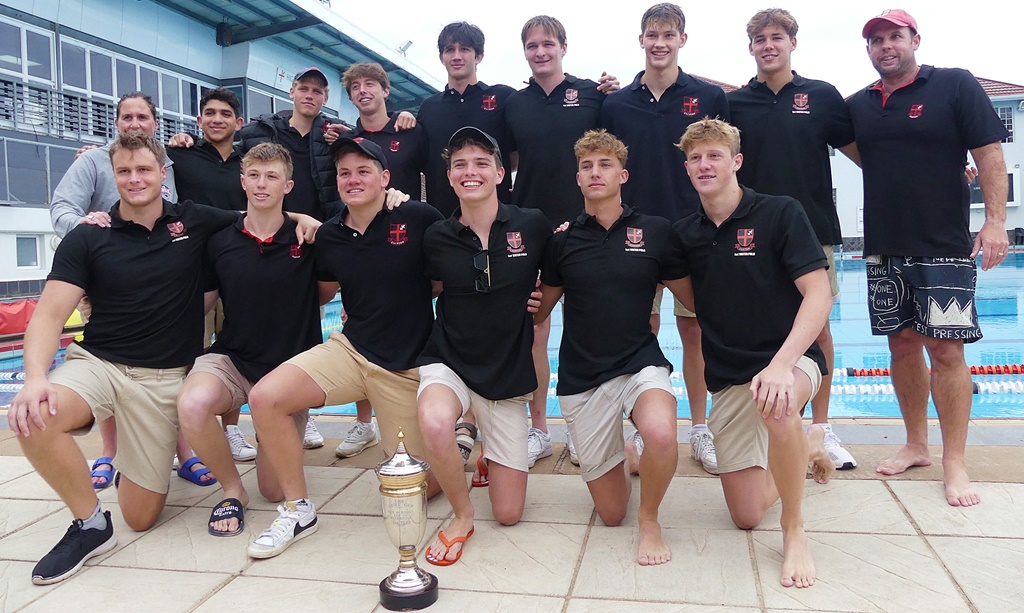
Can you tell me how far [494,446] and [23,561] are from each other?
2.22 m

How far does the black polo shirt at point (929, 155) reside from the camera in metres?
3.83

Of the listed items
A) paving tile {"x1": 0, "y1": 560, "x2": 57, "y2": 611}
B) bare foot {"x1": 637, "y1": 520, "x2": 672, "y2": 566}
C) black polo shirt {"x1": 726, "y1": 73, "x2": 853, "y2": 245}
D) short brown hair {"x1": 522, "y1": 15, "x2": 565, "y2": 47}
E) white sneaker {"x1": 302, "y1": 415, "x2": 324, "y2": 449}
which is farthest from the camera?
white sneaker {"x1": 302, "y1": 415, "x2": 324, "y2": 449}

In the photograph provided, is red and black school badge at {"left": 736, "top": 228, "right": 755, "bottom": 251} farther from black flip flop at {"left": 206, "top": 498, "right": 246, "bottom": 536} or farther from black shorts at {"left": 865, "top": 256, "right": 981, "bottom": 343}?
black flip flop at {"left": 206, "top": 498, "right": 246, "bottom": 536}

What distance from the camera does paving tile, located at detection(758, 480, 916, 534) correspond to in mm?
3379

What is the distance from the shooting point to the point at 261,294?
3.88 meters

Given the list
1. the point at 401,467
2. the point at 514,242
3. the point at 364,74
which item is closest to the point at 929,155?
the point at 514,242

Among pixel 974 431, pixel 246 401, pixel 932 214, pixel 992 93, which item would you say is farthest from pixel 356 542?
pixel 992 93

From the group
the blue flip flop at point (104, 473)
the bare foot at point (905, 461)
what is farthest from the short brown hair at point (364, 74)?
the bare foot at point (905, 461)

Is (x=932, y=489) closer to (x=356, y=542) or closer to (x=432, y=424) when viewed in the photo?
(x=432, y=424)

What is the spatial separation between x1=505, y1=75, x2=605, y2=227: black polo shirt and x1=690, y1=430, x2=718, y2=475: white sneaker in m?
1.56

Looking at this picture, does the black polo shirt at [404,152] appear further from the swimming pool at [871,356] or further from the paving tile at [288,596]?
the swimming pool at [871,356]

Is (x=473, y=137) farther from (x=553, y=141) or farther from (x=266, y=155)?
(x=266, y=155)

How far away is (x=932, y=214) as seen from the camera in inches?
153

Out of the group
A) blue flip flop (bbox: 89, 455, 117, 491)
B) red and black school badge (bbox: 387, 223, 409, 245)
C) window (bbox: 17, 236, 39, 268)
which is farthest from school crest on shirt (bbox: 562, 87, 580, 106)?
window (bbox: 17, 236, 39, 268)
